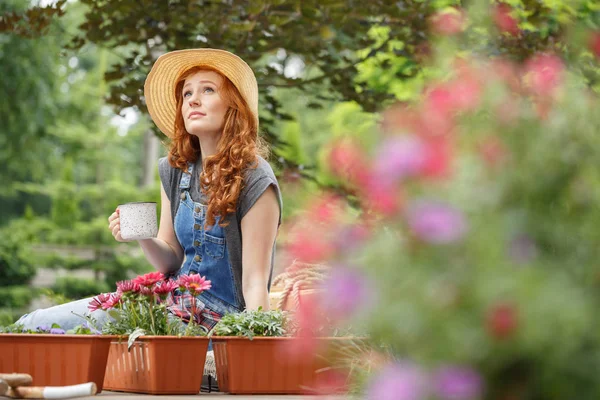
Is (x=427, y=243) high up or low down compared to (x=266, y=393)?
up

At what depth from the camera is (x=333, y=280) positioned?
1312 mm

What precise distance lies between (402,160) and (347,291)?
21 cm

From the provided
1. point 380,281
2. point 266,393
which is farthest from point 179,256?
point 380,281

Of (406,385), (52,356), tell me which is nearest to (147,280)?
(52,356)

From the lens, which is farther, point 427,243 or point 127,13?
point 127,13

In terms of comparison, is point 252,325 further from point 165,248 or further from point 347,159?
point 347,159

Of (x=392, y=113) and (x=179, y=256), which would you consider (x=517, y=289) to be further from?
(x=179, y=256)

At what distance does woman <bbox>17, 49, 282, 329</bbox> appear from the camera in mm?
3395

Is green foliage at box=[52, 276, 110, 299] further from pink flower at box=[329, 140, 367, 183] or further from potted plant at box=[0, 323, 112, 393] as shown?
pink flower at box=[329, 140, 367, 183]

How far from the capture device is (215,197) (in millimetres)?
3441

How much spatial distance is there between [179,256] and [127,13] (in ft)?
6.74

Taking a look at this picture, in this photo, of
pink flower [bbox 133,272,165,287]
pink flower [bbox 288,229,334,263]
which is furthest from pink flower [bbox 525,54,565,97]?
pink flower [bbox 133,272,165,287]

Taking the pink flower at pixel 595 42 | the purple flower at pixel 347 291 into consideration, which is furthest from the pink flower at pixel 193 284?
the pink flower at pixel 595 42

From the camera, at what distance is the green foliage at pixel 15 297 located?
1134cm
